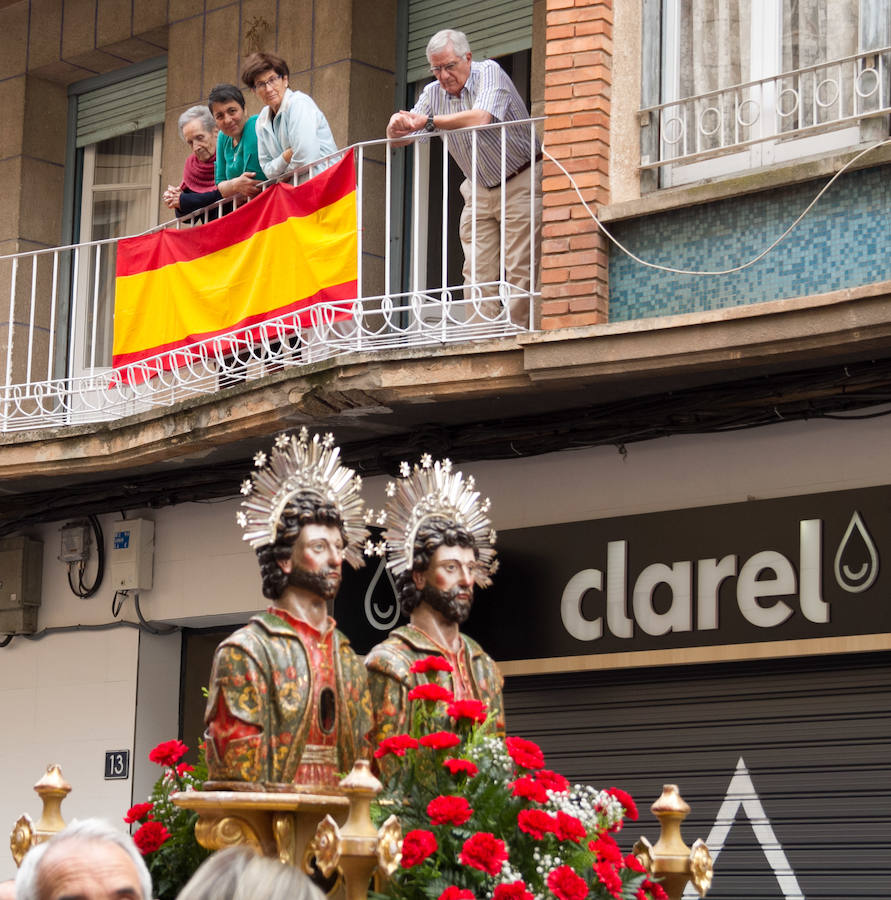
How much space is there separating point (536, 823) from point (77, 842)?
103 inches

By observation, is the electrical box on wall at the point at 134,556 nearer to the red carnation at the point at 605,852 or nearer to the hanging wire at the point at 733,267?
the hanging wire at the point at 733,267

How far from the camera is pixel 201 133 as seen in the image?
1123 centimetres

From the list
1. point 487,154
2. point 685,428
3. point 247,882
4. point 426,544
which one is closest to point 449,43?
point 487,154

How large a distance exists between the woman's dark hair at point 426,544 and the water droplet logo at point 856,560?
7.87ft

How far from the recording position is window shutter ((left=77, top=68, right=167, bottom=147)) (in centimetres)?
1344

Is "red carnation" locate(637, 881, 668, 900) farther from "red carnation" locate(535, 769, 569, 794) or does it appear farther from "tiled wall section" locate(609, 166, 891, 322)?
"tiled wall section" locate(609, 166, 891, 322)

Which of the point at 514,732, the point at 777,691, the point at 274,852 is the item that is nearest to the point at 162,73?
the point at 514,732

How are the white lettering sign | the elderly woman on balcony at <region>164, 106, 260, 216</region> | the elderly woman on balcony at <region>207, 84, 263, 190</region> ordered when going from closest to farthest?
the white lettering sign < the elderly woman on balcony at <region>207, 84, 263, 190</region> < the elderly woman on balcony at <region>164, 106, 260, 216</region>

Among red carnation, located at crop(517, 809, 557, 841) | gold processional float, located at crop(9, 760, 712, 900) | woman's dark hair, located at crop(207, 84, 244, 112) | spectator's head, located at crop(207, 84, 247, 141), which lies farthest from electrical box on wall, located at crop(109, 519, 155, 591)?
red carnation, located at crop(517, 809, 557, 841)

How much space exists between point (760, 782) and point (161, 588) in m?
4.50

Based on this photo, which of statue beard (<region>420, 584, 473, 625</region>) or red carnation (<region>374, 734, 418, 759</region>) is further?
statue beard (<region>420, 584, 473, 625</region>)

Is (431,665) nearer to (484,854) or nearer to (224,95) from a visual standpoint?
(484,854)

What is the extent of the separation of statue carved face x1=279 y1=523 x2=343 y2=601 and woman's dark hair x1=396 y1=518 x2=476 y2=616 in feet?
1.47

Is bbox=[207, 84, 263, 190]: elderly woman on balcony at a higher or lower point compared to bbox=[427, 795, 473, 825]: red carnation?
higher
